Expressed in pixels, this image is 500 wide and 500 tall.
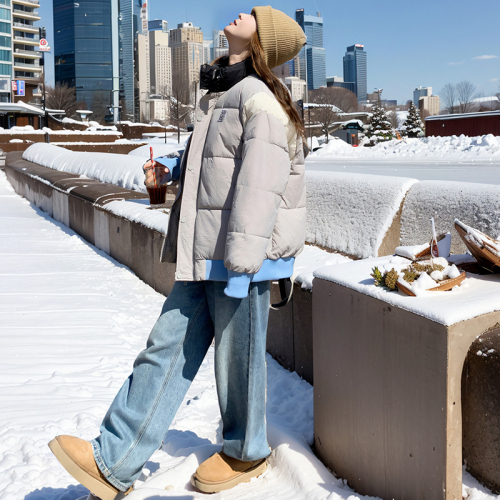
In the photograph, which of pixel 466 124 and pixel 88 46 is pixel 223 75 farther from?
pixel 88 46

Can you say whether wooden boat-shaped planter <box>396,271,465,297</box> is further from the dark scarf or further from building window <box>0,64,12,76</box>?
building window <box>0,64,12,76</box>

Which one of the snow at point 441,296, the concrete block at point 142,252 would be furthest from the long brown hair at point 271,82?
the concrete block at point 142,252

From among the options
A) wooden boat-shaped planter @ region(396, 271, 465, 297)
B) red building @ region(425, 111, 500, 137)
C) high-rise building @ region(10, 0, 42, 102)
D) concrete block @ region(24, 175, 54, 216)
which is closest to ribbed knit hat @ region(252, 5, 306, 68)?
wooden boat-shaped planter @ region(396, 271, 465, 297)

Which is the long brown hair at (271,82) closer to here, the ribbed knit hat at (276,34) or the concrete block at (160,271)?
the ribbed knit hat at (276,34)

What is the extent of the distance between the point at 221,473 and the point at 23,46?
103m

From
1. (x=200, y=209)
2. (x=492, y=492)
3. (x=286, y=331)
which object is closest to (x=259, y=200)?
(x=200, y=209)

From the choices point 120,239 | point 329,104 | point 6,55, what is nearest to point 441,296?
point 120,239

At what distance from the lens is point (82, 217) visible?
7871 mm

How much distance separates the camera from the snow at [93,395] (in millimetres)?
2285

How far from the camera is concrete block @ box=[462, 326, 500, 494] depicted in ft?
5.50

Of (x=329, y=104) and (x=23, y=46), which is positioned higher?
(x=23, y=46)

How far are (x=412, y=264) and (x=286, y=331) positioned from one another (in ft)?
4.68

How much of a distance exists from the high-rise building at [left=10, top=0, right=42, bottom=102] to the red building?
233 ft

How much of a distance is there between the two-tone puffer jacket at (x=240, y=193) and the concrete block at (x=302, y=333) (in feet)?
3.12
